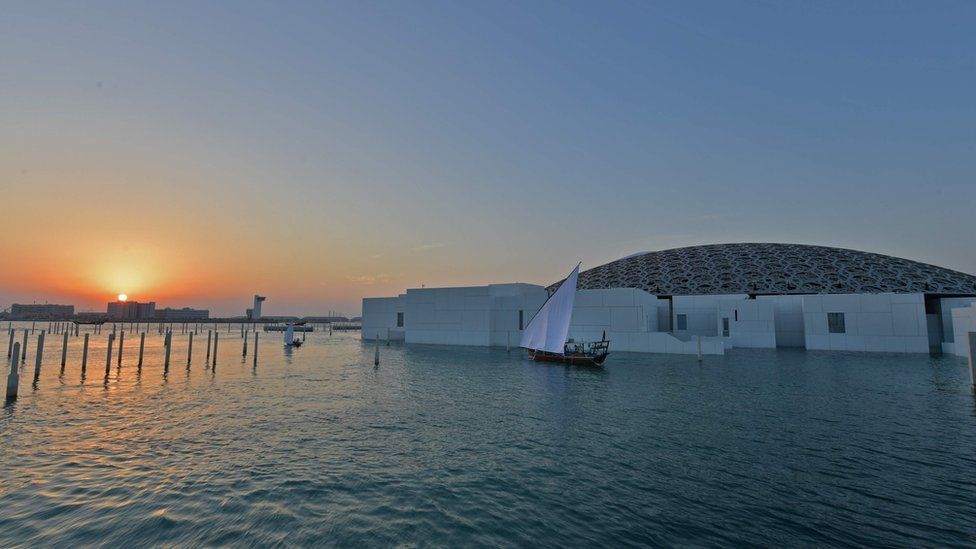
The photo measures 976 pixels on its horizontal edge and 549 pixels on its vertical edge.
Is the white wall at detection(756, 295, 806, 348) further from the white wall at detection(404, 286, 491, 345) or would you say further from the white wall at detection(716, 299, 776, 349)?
the white wall at detection(404, 286, 491, 345)

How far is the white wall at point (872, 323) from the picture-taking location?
2135 inches

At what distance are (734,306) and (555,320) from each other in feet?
116

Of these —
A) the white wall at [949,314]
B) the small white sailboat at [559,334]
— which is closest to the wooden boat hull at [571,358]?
the small white sailboat at [559,334]

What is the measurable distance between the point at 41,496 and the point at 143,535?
194 inches

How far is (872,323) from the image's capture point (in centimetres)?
5609

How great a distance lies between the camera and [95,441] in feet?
55.4

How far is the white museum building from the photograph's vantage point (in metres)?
56.0

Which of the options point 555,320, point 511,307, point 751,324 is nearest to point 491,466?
point 555,320

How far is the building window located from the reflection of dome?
19.1m

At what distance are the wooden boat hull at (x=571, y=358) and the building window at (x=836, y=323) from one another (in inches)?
1412

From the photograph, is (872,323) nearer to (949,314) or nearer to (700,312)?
(949,314)

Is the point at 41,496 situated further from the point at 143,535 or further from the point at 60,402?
the point at 60,402

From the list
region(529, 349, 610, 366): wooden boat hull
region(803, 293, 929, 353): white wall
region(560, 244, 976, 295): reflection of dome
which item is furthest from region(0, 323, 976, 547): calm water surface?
region(560, 244, 976, 295): reflection of dome

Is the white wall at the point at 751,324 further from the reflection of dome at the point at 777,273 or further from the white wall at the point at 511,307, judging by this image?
the white wall at the point at 511,307
